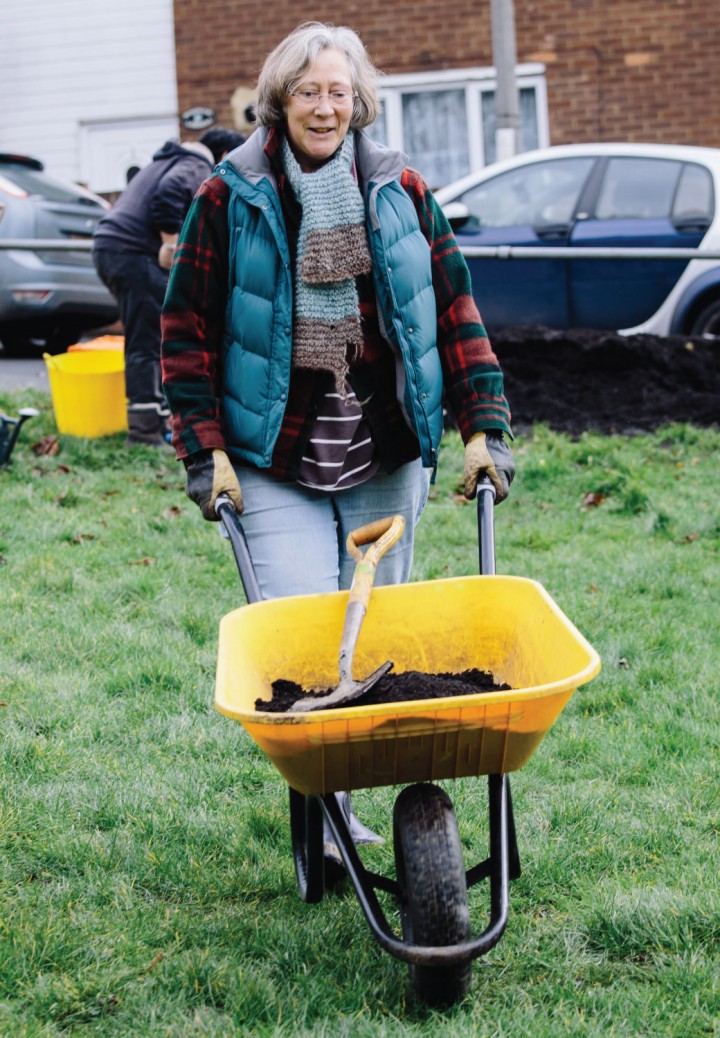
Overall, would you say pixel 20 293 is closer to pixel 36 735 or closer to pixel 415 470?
pixel 36 735

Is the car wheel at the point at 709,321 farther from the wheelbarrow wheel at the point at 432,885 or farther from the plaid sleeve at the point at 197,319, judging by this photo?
the wheelbarrow wheel at the point at 432,885

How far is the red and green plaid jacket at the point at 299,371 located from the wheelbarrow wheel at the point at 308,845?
83 cm

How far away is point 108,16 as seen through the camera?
54.6 ft

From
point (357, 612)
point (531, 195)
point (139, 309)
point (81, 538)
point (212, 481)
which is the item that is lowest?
point (81, 538)

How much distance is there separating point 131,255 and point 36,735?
4536mm

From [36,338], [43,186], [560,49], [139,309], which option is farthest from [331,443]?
[560,49]

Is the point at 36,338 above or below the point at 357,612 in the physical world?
below

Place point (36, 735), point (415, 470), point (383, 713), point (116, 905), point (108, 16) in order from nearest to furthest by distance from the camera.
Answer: point (383, 713) < point (116, 905) < point (415, 470) < point (36, 735) < point (108, 16)

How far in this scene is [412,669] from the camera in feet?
10.4

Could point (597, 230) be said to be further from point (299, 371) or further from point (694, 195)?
point (299, 371)

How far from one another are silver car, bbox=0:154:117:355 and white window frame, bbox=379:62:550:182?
537cm

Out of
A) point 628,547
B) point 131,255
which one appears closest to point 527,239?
point 131,255

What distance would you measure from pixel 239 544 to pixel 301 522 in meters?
0.28

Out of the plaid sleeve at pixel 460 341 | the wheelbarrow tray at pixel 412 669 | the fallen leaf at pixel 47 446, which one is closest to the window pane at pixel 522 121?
the fallen leaf at pixel 47 446
